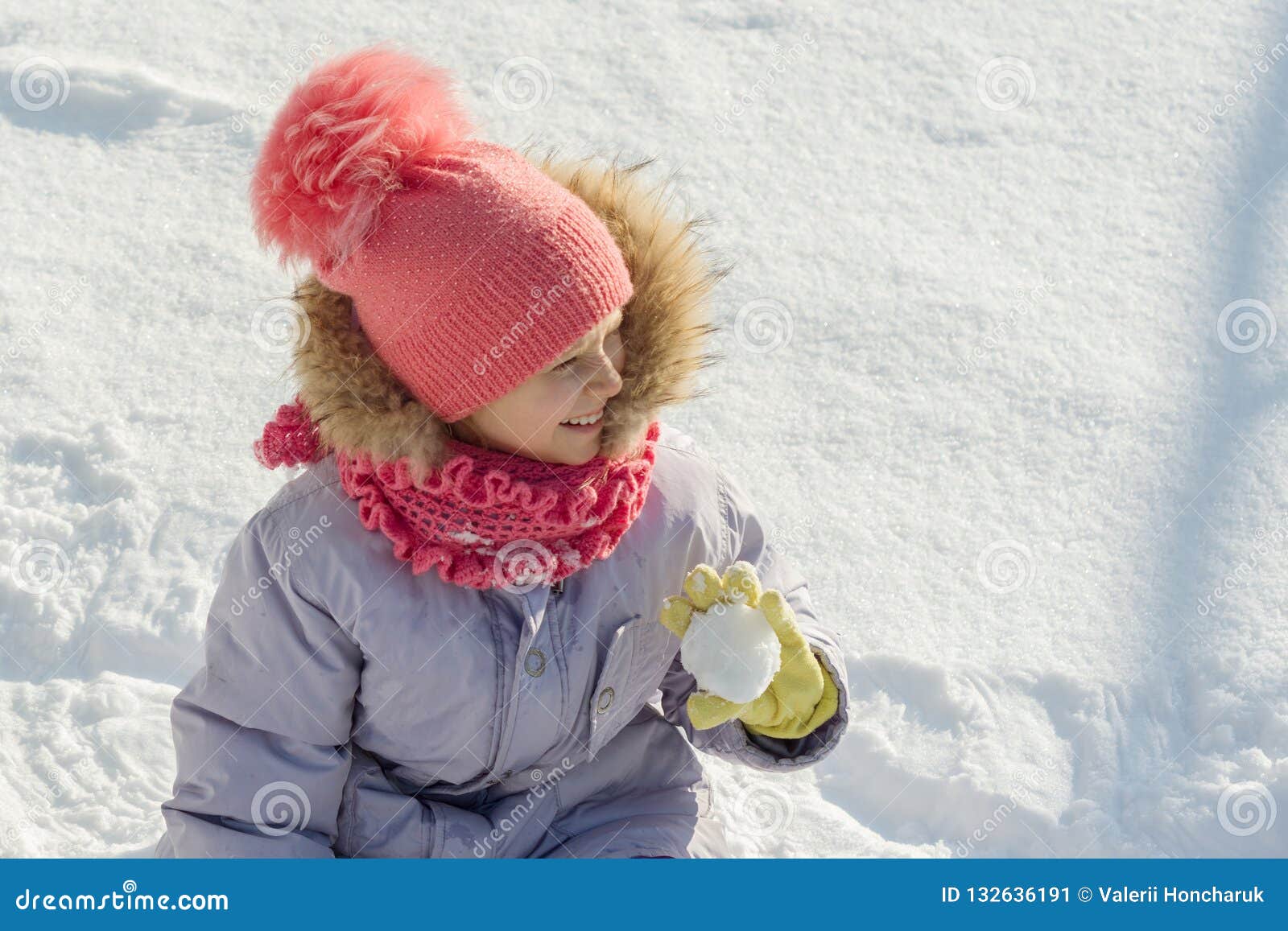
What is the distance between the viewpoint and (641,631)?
1.51m

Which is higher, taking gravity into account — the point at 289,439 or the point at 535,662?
the point at 289,439

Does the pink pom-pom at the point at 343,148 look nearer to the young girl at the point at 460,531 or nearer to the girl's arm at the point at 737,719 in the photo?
the young girl at the point at 460,531

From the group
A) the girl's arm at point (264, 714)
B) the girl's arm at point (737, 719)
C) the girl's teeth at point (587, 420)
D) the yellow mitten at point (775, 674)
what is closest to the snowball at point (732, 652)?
the yellow mitten at point (775, 674)

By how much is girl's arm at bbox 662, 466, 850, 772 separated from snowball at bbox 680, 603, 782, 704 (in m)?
0.14

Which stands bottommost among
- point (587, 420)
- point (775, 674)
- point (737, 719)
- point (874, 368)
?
point (874, 368)

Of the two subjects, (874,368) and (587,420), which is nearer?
(587,420)

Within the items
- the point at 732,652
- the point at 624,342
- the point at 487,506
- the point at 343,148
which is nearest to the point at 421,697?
the point at 487,506

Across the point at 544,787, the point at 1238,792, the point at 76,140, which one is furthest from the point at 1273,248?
the point at 76,140

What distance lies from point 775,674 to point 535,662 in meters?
0.28

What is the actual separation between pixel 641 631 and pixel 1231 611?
3.56ft

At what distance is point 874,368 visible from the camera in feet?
8.15

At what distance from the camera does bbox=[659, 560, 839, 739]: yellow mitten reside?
1.42 m

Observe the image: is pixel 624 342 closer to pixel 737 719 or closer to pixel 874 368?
pixel 737 719

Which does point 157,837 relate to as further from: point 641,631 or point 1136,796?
point 1136,796
